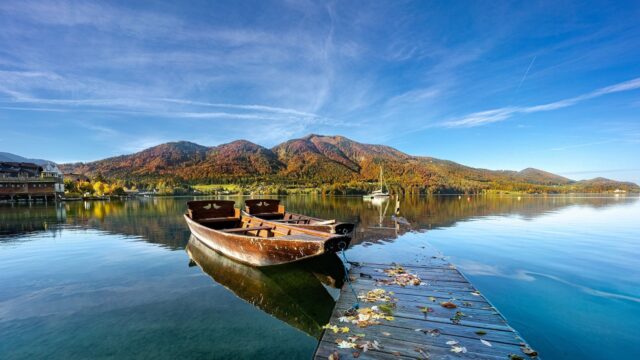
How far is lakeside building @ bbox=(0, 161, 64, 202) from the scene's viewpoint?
69.9 metres

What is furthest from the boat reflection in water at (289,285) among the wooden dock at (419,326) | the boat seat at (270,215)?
the boat seat at (270,215)

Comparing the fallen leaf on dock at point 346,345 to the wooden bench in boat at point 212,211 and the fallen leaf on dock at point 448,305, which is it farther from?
the wooden bench in boat at point 212,211

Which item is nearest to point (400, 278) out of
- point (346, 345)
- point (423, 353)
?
point (423, 353)

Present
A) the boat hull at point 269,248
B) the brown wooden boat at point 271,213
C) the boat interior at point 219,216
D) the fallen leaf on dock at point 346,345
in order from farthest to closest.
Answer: the boat interior at point 219,216, the brown wooden boat at point 271,213, the boat hull at point 269,248, the fallen leaf on dock at point 346,345

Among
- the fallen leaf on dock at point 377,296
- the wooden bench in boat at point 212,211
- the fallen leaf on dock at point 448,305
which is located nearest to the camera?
the fallen leaf on dock at point 448,305

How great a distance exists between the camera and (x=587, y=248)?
1856 cm

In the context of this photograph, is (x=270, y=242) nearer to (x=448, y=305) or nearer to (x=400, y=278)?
(x=400, y=278)

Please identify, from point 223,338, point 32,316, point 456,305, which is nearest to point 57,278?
point 32,316

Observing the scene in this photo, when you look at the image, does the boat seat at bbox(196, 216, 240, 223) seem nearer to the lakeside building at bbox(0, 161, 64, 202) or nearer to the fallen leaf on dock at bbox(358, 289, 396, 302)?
the fallen leaf on dock at bbox(358, 289, 396, 302)

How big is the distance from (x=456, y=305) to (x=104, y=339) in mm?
9196

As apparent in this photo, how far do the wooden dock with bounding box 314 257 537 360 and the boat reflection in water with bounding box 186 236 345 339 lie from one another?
1346 mm

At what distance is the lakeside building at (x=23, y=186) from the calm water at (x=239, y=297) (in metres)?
71.9

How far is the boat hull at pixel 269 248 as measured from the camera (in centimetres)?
989

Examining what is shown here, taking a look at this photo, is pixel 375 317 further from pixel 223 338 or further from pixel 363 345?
pixel 223 338
